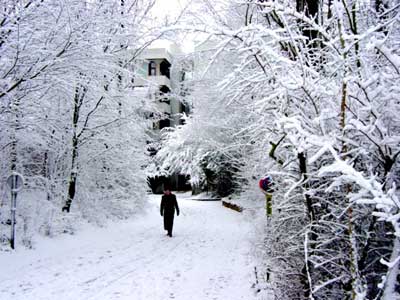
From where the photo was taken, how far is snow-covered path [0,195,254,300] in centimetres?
682

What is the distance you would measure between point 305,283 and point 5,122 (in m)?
7.42

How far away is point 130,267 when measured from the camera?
28.4 feet

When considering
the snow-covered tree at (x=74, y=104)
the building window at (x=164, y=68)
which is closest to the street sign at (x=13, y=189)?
the snow-covered tree at (x=74, y=104)

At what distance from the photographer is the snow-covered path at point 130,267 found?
6.82 metres

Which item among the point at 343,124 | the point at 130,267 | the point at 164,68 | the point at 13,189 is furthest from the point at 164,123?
the point at 343,124

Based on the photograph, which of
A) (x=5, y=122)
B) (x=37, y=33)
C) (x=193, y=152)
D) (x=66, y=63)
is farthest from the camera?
(x=193, y=152)

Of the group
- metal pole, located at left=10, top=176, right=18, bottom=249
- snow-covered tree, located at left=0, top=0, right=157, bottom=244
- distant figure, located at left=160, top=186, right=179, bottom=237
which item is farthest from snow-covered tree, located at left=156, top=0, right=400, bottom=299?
distant figure, located at left=160, top=186, right=179, bottom=237

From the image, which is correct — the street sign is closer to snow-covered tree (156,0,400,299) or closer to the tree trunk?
the tree trunk

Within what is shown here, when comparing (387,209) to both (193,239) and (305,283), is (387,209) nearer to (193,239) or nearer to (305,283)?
(305,283)

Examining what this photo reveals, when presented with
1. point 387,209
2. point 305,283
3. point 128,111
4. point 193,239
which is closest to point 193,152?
point 128,111

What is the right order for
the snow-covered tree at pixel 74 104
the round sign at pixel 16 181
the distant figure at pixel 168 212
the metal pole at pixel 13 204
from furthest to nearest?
the distant figure at pixel 168 212
the round sign at pixel 16 181
the metal pole at pixel 13 204
the snow-covered tree at pixel 74 104

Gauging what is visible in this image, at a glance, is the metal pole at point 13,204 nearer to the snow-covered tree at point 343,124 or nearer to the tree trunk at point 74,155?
the tree trunk at point 74,155

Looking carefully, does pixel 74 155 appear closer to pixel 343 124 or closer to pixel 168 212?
pixel 168 212

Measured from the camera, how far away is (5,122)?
900 centimetres
